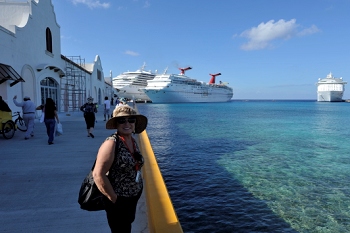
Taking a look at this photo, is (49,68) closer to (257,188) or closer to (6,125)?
(6,125)

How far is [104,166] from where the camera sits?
198 cm

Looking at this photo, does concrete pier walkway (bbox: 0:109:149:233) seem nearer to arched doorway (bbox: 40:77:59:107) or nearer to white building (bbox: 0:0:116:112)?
white building (bbox: 0:0:116:112)

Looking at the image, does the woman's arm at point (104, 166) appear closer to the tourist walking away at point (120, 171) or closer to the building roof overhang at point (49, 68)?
the tourist walking away at point (120, 171)

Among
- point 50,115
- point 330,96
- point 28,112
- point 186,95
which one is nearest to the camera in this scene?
point 50,115

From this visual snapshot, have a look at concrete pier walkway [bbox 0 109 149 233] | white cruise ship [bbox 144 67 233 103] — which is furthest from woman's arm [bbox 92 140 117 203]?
white cruise ship [bbox 144 67 233 103]

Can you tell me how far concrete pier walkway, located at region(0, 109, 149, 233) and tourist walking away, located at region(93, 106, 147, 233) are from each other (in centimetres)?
97

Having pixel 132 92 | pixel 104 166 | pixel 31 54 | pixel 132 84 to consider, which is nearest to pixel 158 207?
pixel 104 166

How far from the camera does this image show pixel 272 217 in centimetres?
487

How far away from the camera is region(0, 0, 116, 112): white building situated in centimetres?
1213

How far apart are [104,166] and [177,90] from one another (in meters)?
79.8

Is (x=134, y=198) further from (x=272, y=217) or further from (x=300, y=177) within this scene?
(x=300, y=177)

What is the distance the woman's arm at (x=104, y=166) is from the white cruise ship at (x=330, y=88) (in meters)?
128

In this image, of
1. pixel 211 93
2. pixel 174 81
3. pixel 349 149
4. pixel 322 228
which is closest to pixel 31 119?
pixel 322 228

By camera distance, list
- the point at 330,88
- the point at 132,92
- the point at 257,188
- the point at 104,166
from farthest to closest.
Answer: the point at 330,88 < the point at 132,92 < the point at 257,188 < the point at 104,166
